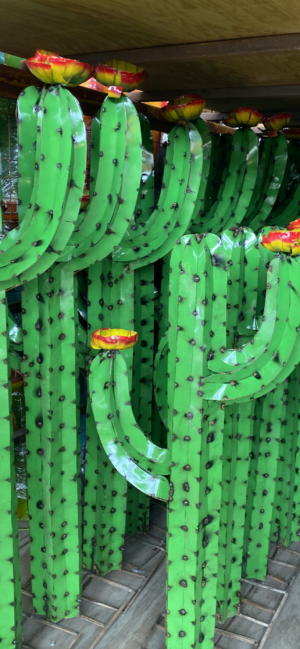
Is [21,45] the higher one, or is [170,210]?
[21,45]

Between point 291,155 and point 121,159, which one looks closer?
point 121,159

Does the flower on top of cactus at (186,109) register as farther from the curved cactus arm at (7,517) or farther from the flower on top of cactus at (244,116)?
the curved cactus arm at (7,517)

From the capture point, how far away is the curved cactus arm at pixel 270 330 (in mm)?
1654

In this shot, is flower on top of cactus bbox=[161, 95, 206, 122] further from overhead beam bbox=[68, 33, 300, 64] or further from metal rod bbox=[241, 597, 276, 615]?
metal rod bbox=[241, 597, 276, 615]

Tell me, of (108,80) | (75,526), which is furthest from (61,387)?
(108,80)

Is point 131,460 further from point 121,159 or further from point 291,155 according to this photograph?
point 291,155

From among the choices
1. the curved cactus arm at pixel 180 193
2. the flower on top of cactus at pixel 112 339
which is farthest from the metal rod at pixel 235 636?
the curved cactus arm at pixel 180 193

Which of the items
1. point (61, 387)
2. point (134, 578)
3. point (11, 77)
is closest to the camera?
point (11, 77)

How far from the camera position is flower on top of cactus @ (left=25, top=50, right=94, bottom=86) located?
1717 millimetres

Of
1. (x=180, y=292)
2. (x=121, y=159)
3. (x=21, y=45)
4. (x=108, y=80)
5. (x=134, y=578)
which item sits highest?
(x=21, y=45)

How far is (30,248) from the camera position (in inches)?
71.9

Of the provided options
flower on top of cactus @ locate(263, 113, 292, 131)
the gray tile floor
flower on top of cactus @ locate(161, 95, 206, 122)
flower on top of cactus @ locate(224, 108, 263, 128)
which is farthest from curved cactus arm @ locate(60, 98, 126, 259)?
the gray tile floor

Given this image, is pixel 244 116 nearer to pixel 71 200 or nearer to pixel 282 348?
pixel 71 200

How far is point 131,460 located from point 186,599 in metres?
0.57
